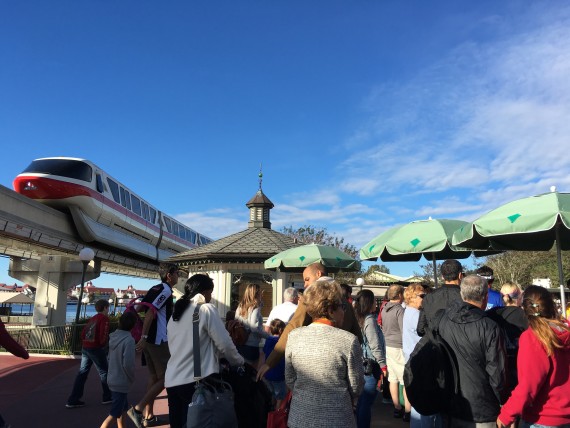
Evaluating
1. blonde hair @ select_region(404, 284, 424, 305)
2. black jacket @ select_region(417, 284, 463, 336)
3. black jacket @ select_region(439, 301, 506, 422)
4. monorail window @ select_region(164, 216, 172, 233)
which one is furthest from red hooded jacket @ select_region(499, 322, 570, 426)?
monorail window @ select_region(164, 216, 172, 233)

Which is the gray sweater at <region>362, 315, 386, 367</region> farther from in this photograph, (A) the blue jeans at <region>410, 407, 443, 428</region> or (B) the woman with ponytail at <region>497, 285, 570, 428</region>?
(B) the woman with ponytail at <region>497, 285, 570, 428</region>

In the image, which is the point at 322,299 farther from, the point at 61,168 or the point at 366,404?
the point at 61,168

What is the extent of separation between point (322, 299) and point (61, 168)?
51.1 ft

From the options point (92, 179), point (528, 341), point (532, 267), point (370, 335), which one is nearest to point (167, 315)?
point (370, 335)

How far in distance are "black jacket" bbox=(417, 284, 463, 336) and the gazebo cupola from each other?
13.9 metres

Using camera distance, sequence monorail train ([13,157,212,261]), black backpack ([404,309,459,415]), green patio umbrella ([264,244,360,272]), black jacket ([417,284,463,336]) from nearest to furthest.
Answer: black backpack ([404,309,459,415])
black jacket ([417,284,463,336])
green patio umbrella ([264,244,360,272])
monorail train ([13,157,212,261])

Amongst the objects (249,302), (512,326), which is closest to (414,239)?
(249,302)

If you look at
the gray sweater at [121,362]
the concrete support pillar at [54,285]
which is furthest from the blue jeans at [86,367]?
the concrete support pillar at [54,285]

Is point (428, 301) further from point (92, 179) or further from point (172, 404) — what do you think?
point (92, 179)

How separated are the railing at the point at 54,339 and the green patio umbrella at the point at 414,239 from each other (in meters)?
9.84

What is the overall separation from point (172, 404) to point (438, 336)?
2364 millimetres

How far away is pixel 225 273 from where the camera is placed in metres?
14.4

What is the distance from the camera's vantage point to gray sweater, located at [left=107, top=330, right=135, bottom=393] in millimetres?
5145

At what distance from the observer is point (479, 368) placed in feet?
9.95
